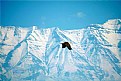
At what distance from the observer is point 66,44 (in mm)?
26547

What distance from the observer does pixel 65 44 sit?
26609 mm

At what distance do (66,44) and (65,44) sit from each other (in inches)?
4.4
